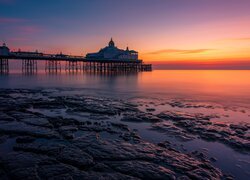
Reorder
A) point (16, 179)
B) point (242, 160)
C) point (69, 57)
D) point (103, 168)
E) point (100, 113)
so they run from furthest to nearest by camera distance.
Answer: point (69, 57) < point (100, 113) < point (242, 160) < point (103, 168) < point (16, 179)

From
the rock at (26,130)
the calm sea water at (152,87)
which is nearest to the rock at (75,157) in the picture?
the rock at (26,130)

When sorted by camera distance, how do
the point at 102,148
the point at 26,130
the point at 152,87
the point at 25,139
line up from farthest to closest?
the point at 152,87
the point at 26,130
the point at 25,139
the point at 102,148

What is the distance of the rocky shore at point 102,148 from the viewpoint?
16.7ft

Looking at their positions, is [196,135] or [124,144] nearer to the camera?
[124,144]

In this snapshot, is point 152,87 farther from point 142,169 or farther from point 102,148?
point 142,169

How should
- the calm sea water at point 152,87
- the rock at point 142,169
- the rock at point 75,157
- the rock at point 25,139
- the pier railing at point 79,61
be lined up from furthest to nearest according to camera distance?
the pier railing at point 79,61 < the calm sea water at point 152,87 < the rock at point 25,139 < the rock at point 75,157 < the rock at point 142,169

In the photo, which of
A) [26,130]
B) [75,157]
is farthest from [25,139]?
[75,157]

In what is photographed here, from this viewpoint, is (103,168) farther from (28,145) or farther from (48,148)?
(28,145)

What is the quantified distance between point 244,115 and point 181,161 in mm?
8862

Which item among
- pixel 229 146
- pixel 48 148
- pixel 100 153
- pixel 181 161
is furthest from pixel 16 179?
pixel 229 146

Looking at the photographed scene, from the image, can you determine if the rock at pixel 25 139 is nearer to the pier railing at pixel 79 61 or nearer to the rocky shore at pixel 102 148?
the rocky shore at pixel 102 148

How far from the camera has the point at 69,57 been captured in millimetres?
92375

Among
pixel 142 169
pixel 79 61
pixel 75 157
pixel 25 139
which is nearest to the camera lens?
pixel 142 169

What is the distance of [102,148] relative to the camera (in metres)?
6.62
